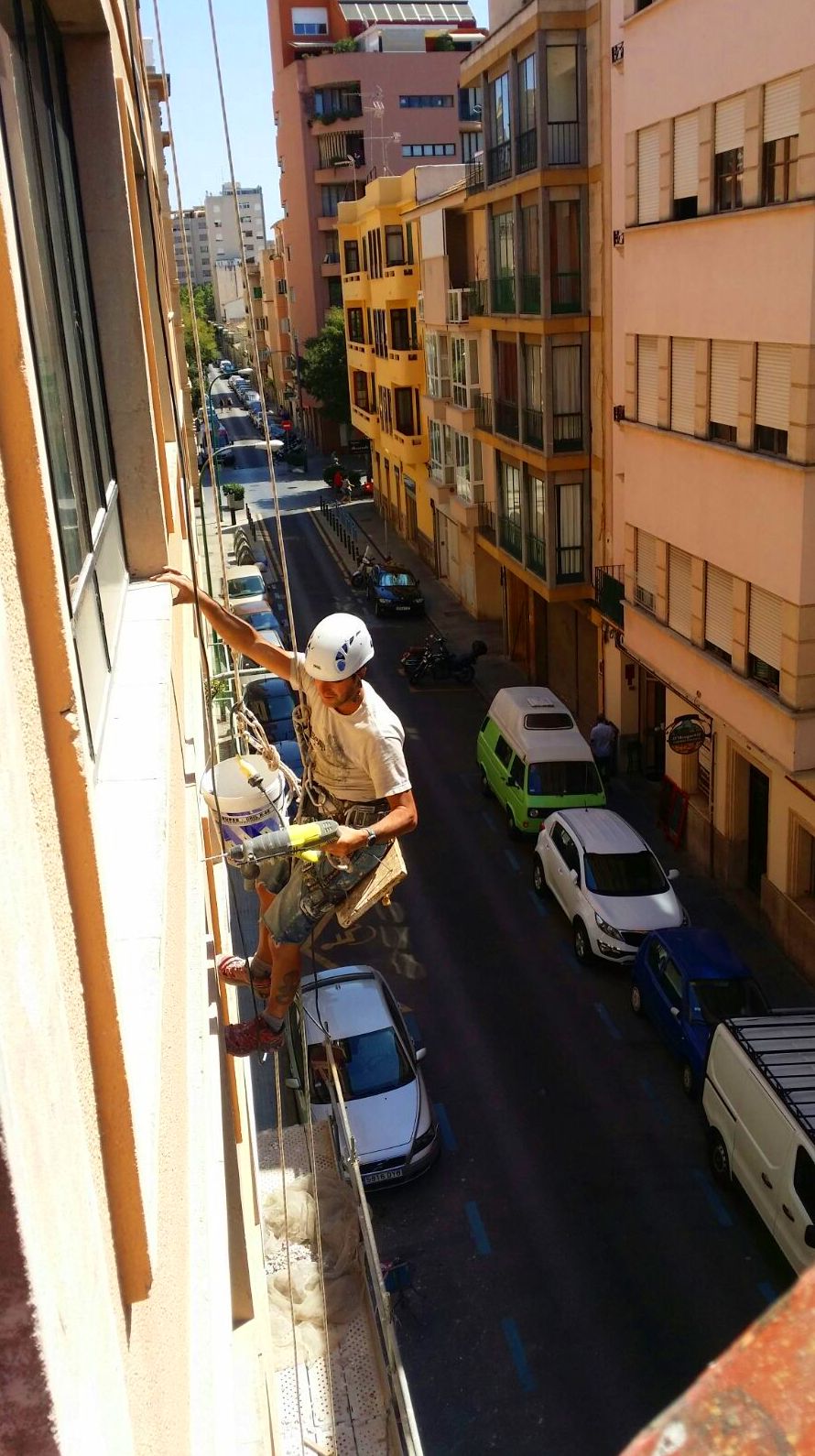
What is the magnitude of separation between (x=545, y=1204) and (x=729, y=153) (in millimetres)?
13571

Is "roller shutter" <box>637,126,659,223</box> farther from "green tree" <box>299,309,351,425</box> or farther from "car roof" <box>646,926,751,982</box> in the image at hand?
"green tree" <box>299,309,351,425</box>

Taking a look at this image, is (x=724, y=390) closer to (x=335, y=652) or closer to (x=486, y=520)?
(x=335, y=652)

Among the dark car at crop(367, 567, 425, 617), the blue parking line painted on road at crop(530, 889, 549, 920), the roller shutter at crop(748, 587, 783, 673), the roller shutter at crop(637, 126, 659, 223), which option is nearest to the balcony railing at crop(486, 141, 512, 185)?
the roller shutter at crop(637, 126, 659, 223)

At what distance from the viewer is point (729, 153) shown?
17203 millimetres

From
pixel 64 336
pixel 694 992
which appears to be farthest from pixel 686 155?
pixel 64 336

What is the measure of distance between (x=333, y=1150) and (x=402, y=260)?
36736 millimetres

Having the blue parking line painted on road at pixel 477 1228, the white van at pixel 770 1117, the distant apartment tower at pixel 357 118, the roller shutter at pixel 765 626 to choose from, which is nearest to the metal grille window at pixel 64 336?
the white van at pixel 770 1117

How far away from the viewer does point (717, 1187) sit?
47.6 feet

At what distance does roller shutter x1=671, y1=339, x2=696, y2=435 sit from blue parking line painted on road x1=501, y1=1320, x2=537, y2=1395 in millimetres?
12710

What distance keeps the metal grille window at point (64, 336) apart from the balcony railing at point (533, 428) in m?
22.6

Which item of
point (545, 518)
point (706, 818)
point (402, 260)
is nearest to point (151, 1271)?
point (706, 818)

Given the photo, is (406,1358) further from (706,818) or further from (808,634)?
(706,818)

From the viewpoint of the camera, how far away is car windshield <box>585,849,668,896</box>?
62.4ft

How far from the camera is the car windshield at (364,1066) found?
15164 millimetres
